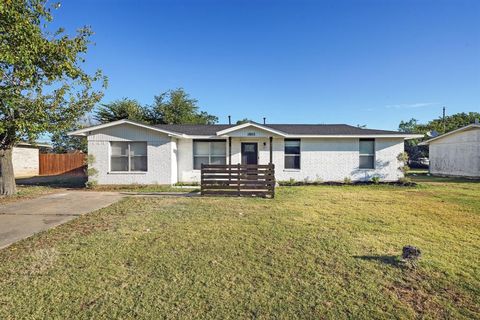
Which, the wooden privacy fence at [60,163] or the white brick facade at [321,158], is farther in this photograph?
the wooden privacy fence at [60,163]

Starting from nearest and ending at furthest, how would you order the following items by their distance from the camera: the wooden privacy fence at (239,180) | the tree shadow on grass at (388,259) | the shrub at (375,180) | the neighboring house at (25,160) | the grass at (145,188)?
the tree shadow on grass at (388,259), the wooden privacy fence at (239,180), the grass at (145,188), the shrub at (375,180), the neighboring house at (25,160)

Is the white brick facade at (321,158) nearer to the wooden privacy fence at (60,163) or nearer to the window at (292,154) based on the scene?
the window at (292,154)

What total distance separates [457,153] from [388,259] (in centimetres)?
1999

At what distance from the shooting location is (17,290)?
307 centimetres

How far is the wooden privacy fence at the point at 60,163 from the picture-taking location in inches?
888

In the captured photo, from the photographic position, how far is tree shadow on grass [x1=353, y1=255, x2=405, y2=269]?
3.77 m

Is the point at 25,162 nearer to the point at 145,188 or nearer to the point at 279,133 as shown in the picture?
the point at 145,188

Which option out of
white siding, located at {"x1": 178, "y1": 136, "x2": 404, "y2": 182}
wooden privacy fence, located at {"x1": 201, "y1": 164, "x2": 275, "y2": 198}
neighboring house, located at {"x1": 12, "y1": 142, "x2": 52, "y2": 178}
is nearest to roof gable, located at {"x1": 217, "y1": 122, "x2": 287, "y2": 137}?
white siding, located at {"x1": 178, "y1": 136, "x2": 404, "y2": 182}

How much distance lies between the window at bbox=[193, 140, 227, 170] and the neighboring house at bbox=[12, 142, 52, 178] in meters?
15.6

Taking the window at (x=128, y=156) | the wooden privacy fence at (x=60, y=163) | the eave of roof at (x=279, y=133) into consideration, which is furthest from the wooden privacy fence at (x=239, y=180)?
the wooden privacy fence at (x=60, y=163)

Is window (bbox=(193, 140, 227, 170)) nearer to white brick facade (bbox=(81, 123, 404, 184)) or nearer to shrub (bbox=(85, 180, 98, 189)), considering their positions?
white brick facade (bbox=(81, 123, 404, 184))

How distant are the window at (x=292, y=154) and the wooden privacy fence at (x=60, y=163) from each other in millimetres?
17967

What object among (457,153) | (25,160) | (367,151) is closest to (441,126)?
(457,153)

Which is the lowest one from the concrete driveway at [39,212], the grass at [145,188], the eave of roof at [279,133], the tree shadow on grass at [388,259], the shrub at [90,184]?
the tree shadow on grass at [388,259]
